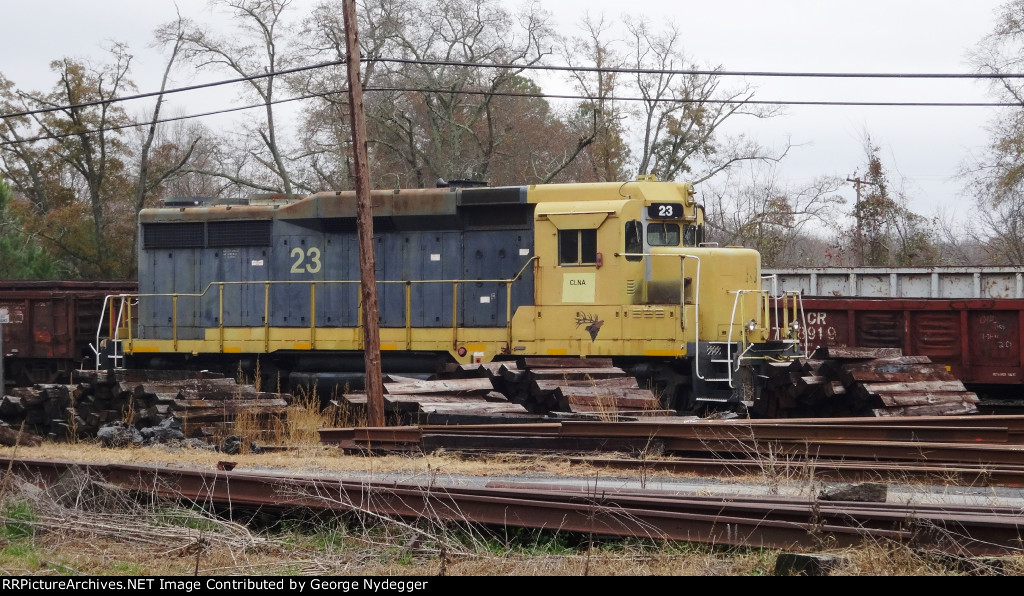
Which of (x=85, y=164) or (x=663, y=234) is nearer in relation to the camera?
(x=663, y=234)

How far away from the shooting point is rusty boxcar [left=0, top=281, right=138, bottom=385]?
20594 millimetres

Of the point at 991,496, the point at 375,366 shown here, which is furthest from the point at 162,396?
the point at 991,496

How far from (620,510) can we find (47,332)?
1751 cm

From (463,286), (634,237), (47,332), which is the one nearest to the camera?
(634,237)

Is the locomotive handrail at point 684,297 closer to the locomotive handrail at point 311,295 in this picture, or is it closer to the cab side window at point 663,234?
the cab side window at point 663,234

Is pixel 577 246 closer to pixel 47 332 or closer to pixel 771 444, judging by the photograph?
pixel 771 444

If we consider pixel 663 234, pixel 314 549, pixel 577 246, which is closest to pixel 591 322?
pixel 577 246

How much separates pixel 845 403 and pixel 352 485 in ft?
24.9

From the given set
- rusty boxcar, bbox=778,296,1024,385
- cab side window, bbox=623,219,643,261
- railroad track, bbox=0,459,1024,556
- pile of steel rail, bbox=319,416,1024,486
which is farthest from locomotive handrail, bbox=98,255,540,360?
railroad track, bbox=0,459,1024,556

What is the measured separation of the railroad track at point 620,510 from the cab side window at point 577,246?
23.9 feet

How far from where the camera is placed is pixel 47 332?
20.7 m

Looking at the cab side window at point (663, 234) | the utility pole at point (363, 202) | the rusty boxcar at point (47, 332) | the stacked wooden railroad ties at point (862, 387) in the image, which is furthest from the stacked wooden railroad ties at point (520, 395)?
the rusty boxcar at point (47, 332)

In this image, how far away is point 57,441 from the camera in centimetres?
1391
